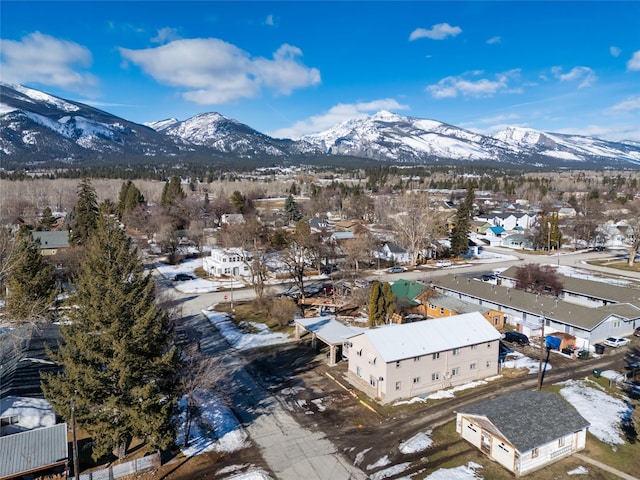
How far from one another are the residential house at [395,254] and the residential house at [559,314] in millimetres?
24004

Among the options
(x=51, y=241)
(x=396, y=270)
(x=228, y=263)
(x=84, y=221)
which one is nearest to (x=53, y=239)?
(x=51, y=241)

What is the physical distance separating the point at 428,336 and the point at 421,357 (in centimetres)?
168

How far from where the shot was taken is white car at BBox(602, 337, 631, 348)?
3316 cm

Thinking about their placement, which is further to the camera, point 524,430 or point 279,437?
point 279,437

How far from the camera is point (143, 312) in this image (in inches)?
680

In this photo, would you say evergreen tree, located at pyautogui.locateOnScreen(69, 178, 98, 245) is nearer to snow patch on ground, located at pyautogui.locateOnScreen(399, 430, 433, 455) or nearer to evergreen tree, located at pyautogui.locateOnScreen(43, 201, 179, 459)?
evergreen tree, located at pyautogui.locateOnScreen(43, 201, 179, 459)

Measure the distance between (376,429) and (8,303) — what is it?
29.2 meters

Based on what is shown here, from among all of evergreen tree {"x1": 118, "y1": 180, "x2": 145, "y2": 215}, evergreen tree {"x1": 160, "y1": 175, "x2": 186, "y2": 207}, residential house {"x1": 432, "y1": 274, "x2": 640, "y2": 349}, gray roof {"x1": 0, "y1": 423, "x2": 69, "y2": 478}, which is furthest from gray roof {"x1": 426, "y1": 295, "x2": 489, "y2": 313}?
evergreen tree {"x1": 160, "y1": 175, "x2": 186, "y2": 207}

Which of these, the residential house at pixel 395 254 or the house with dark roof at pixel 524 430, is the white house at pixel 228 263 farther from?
the house with dark roof at pixel 524 430

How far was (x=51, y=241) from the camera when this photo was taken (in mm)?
63844

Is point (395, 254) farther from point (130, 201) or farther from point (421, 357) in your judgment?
Result: point (130, 201)

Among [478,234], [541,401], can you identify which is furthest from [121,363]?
[478,234]

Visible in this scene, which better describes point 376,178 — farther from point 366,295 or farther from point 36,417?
point 36,417

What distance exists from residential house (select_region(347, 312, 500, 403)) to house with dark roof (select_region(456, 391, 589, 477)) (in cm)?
436
